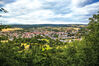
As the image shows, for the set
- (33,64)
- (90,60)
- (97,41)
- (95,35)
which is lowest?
(33,64)

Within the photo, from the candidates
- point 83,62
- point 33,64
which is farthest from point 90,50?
point 33,64

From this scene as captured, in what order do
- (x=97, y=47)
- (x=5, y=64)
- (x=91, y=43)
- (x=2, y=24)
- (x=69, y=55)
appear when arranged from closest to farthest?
(x=2, y=24) → (x=5, y=64) → (x=97, y=47) → (x=91, y=43) → (x=69, y=55)

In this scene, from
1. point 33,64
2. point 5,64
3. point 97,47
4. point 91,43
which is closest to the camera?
point 5,64

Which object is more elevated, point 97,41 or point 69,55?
point 97,41

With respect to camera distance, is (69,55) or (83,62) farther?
(69,55)

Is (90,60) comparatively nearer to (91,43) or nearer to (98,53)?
(98,53)

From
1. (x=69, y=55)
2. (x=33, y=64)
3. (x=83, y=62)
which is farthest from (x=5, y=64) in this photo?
(x=33, y=64)

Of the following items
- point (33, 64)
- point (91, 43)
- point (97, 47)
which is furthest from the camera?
point (33, 64)

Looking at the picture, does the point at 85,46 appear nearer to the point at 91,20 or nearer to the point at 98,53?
the point at 98,53

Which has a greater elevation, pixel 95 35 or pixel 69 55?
pixel 95 35
